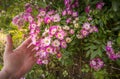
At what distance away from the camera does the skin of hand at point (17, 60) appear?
169cm

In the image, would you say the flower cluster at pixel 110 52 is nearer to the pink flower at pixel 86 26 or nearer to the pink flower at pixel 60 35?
the pink flower at pixel 86 26

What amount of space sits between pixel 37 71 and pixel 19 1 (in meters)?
0.66

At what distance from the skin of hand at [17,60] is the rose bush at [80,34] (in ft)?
0.23

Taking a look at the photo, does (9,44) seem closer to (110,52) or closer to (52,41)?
(52,41)

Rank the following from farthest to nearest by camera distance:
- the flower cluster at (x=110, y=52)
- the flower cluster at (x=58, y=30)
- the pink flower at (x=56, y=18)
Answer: the pink flower at (x=56, y=18) < the flower cluster at (x=58, y=30) < the flower cluster at (x=110, y=52)

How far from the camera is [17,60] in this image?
1713 mm

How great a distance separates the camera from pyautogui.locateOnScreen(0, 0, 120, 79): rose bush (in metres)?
1.64

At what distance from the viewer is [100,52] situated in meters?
1.61

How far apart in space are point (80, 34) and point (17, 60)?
17.0 inches

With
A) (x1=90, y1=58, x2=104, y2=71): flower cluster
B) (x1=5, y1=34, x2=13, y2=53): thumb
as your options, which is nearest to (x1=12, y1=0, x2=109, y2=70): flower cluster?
(x1=90, y1=58, x2=104, y2=71): flower cluster

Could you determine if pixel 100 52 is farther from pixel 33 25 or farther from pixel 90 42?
pixel 33 25

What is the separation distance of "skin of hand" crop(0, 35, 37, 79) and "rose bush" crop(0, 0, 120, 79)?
7 cm

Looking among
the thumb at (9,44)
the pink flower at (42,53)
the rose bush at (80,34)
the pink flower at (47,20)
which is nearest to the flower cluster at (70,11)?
the rose bush at (80,34)

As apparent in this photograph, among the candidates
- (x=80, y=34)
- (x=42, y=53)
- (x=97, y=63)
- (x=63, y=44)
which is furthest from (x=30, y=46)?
(x=97, y=63)
